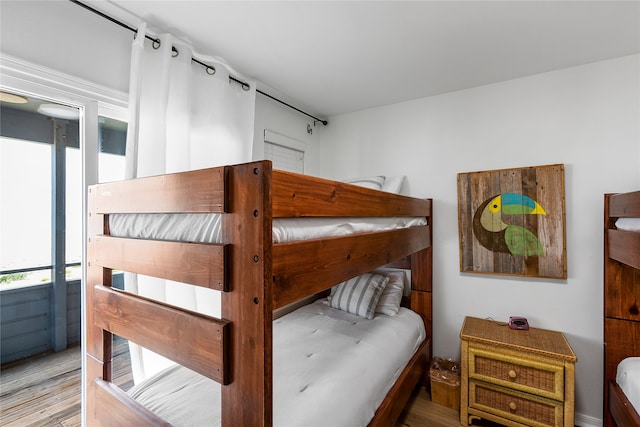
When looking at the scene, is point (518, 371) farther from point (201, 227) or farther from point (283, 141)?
point (283, 141)

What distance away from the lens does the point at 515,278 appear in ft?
7.51

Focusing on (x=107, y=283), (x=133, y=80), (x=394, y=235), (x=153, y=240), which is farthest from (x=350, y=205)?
(x=133, y=80)

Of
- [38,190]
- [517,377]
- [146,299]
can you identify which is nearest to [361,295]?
[517,377]

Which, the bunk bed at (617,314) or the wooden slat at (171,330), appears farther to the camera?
the bunk bed at (617,314)

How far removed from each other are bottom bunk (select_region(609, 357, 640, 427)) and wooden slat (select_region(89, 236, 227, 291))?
6.72 feet

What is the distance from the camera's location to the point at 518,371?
1.94 metres

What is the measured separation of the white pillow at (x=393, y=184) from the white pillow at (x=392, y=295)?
768 millimetres

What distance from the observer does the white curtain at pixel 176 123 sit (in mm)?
1593

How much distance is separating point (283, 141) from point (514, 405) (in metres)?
2.63

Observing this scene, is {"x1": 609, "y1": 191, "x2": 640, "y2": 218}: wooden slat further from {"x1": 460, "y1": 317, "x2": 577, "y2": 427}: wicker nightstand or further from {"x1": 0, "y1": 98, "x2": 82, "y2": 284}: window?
{"x1": 0, "y1": 98, "x2": 82, "y2": 284}: window

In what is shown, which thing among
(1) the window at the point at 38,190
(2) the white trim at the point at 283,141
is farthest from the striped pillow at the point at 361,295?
(1) the window at the point at 38,190

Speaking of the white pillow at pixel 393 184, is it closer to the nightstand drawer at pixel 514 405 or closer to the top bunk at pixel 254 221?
the top bunk at pixel 254 221

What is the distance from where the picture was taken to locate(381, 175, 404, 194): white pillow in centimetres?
268

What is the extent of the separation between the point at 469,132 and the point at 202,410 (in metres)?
2.57
